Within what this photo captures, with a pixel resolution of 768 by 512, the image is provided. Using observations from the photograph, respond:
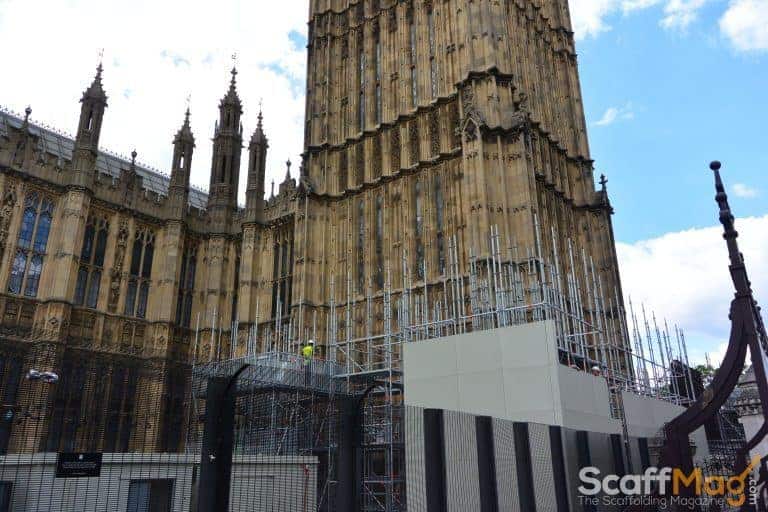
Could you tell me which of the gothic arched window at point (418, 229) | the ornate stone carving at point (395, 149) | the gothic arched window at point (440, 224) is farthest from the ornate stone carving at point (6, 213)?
the gothic arched window at point (440, 224)

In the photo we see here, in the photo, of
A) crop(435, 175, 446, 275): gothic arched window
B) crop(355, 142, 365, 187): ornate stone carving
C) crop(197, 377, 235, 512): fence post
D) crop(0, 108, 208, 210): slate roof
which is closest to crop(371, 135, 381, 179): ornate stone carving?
crop(355, 142, 365, 187): ornate stone carving

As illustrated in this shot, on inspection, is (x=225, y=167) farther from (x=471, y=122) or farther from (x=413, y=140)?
(x=471, y=122)

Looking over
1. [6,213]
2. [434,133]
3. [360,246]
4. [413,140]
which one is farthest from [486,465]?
[6,213]

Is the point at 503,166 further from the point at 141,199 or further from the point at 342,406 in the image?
the point at 141,199

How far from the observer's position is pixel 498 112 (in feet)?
83.3

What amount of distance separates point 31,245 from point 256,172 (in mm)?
12619

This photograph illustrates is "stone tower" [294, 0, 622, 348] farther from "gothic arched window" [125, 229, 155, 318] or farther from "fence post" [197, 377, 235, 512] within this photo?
"fence post" [197, 377, 235, 512]

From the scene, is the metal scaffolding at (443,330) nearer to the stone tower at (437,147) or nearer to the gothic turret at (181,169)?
the stone tower at (437,147)

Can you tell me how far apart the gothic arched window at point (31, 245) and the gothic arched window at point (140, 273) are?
4.38 meters

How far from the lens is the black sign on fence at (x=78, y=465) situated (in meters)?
10.1

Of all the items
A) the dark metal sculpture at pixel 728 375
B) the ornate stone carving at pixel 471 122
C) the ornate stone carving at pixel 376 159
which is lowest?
the dark metal sculpture at pixel 728 375

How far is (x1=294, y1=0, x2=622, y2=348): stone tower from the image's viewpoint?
24609 millimetres

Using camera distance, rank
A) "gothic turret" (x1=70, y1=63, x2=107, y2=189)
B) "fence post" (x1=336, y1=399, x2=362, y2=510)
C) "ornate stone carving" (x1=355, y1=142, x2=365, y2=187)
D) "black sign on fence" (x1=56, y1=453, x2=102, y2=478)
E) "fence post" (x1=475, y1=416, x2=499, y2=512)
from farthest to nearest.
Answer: "ornate stone carving" (x1=355, y1=142, x2=365, y2=187)
"gothic turret" (x1=70, y1=63, x2=107, y2=189)
"black sign on fence" (x1=56, y1=453, x2=102, y2=478)
"fence post" (x1=336, y1=399, x2=362, y2=510)
"fence post" (x1=475, y1=416, x2=499, y2=512)

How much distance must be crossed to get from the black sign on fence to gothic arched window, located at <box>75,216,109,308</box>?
818 inches
